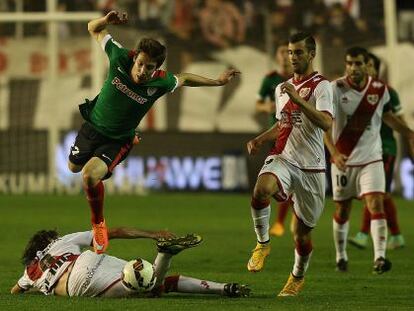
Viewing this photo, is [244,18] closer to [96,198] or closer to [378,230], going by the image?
[378,230]

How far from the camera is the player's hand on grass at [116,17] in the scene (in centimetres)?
1173

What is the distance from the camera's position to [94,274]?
10.5m

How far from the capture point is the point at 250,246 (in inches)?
661

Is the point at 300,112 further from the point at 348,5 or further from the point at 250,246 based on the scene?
the point at 348,5

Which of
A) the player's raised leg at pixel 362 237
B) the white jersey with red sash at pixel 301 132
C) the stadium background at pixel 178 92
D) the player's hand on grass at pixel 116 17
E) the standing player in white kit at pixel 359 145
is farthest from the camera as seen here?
the stadium background at pixel 178 92

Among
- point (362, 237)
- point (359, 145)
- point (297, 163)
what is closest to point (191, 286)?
point (297, 163)

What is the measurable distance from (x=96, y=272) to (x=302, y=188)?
1.97 m

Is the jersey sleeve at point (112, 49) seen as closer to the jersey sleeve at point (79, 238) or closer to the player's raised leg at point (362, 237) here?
the jersey sleeve at point (79, 238)

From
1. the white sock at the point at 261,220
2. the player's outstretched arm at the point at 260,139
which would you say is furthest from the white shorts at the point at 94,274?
the player's outstretched arm at the point at 260,139

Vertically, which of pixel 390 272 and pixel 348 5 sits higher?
pixel 348 5

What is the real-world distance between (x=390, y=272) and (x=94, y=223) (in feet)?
11.6

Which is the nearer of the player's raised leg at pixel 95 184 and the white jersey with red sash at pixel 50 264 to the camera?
the white jersey with red sash at pixel 50 264

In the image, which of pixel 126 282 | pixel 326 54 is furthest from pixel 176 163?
pixel 126 282

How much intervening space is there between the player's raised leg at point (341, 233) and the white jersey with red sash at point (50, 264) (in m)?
3.85
